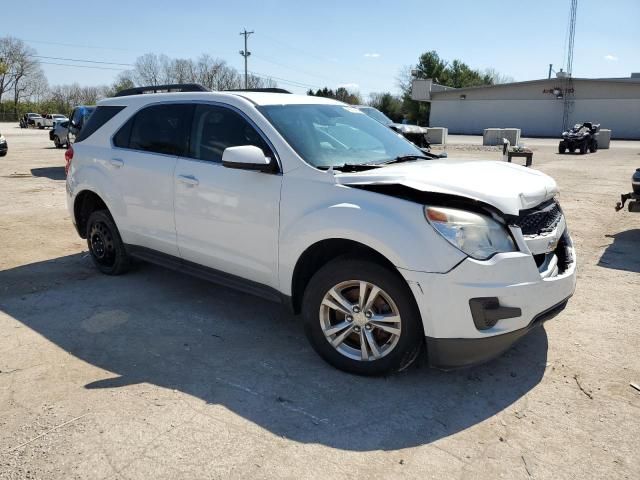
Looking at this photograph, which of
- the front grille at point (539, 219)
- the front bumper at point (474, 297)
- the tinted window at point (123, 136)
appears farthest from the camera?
the tinted window at point (123, 136)

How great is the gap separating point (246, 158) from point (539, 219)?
199 centimetres

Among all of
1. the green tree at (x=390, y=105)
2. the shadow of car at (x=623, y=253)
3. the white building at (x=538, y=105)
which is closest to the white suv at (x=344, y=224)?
the shadow of car at (x=623, y=253)

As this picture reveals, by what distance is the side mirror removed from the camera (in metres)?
3.62

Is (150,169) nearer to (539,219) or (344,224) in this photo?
(344,224)

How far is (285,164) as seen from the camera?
373 cm

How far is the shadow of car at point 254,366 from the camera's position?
301cm

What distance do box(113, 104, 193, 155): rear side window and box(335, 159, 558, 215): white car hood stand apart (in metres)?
1.70

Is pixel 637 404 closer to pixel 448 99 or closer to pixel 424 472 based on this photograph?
pixel 424 472

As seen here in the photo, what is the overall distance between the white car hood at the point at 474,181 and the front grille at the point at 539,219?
0.06 metres

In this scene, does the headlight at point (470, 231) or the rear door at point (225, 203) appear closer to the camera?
the headlight at point (470, 231)

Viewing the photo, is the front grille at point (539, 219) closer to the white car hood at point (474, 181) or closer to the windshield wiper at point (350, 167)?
the white car hood at point (474, 181)

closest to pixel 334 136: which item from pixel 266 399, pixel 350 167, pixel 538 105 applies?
pixel 350 167

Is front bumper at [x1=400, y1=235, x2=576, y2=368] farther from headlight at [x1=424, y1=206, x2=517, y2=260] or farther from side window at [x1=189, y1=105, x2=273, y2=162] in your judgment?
side window at [x1=189, y1=105, x2=273, y2=162]

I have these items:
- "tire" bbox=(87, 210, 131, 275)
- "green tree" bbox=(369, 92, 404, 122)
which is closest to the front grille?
"tire" bbox=(87, 210, 131, 275)
